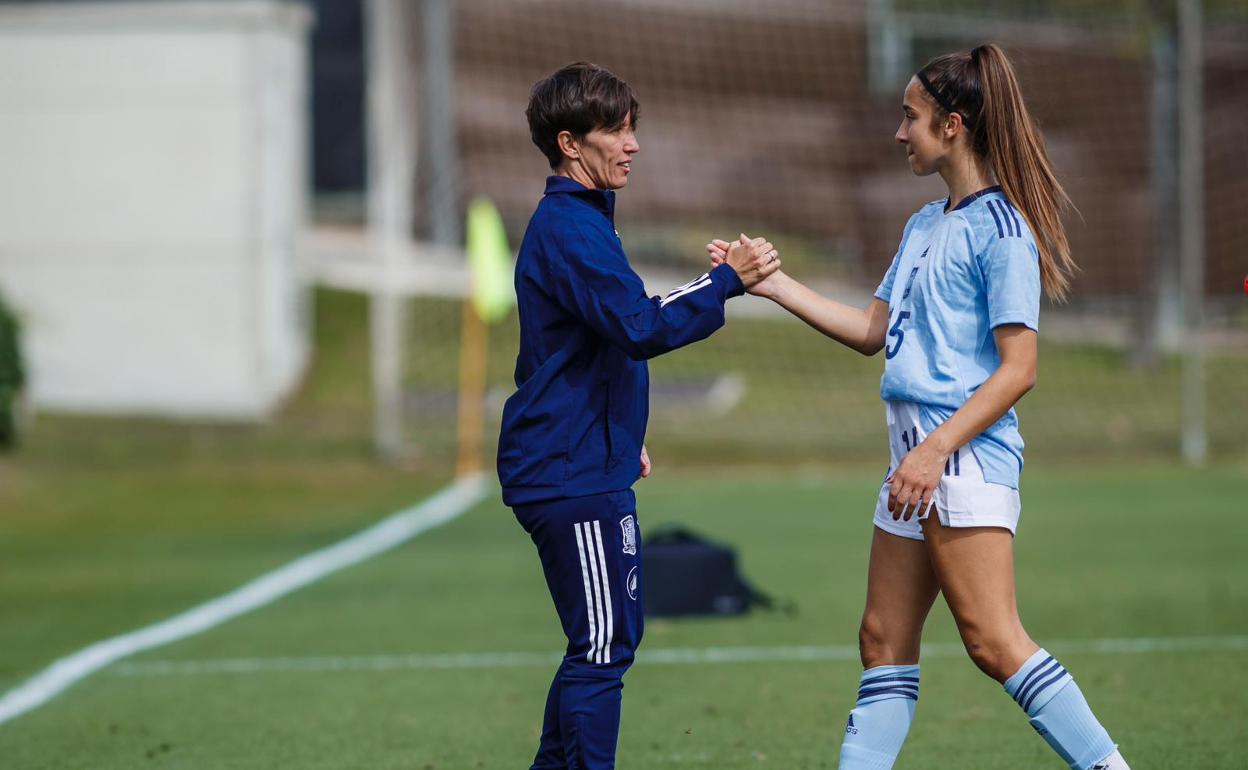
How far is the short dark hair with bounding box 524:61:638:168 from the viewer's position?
3.97m

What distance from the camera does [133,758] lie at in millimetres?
5344

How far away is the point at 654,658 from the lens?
273 inches

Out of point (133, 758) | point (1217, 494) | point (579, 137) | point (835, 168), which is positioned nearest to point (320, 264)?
point (835, 168)

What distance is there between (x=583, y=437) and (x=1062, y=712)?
4.11 ft

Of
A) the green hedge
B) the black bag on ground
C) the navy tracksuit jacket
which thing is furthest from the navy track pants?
the green hedge

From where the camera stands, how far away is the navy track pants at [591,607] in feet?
12.9

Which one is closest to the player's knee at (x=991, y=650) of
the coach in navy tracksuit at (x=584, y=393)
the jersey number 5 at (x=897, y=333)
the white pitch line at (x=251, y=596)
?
the jersey number 5 at (x=897, y=333)

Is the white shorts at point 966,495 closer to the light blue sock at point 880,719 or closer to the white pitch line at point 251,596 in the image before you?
the light blue sock at point 880,719

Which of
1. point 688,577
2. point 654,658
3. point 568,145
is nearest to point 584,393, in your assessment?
point 568,145

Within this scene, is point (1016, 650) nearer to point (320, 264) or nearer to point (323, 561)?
point (323, 561)

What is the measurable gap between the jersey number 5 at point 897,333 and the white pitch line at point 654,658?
3.07 meters

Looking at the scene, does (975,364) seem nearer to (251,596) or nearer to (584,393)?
(584,393)

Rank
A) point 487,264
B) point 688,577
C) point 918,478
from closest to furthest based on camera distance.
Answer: point 918,478, point 688,577, point 487,264

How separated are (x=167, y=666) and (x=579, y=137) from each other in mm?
3859
